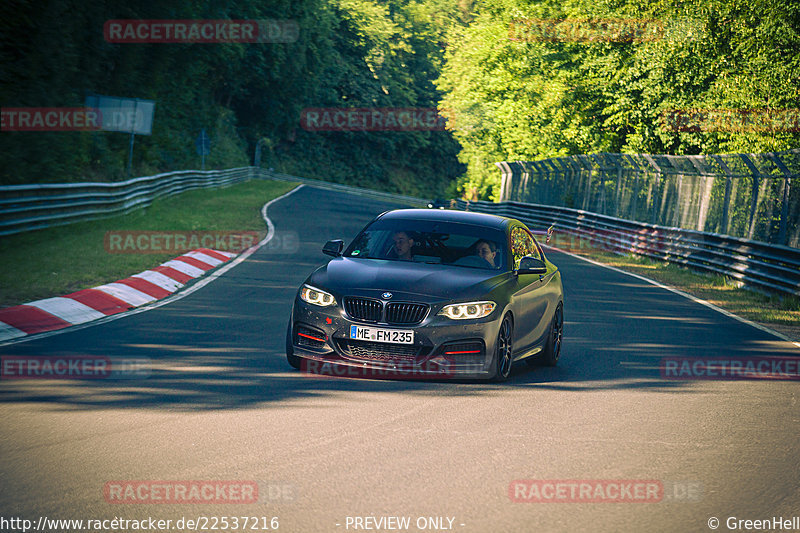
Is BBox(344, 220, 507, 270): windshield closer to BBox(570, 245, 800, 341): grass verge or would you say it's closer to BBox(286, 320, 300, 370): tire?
BBox(286, 320, 300, 370): tire

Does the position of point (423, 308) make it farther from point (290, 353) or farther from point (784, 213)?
point (784, 213)

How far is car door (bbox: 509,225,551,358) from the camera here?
9.31 metres

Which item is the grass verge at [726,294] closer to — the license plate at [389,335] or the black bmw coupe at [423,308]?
the black bmw coupe at [423,308]

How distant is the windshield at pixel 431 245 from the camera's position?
971cm

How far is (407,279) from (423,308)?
1.44ft

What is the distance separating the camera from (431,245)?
32.5ft

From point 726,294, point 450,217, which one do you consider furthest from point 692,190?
point 450,217

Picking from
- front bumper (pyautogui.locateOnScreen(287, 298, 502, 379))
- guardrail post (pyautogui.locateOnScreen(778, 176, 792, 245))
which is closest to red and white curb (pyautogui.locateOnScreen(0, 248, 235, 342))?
front bumper (pyautogui.locateOnScreen(287, 298, 502, 379))

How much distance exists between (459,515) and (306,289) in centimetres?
420

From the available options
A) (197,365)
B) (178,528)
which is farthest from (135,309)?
(178,528)

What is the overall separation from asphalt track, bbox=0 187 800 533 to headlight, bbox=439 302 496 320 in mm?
629

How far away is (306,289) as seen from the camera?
902 cm

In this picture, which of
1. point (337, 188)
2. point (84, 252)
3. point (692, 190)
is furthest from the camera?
point (337, 188)

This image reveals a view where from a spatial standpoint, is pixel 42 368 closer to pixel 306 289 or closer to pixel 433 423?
pixel 306 289
